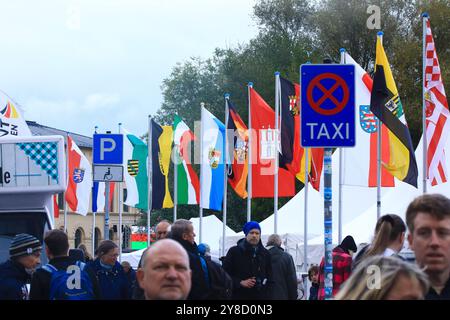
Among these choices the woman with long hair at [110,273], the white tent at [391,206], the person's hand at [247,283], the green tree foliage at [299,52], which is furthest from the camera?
the green tree foliage at [299,52]

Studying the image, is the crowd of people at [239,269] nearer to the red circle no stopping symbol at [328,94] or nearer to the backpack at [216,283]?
the backpack at [216,283]

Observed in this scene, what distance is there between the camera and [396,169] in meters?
21.5

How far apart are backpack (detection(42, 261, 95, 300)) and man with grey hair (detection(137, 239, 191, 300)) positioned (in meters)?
3.35

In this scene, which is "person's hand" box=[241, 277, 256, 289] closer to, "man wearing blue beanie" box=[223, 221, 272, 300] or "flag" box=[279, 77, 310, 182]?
"man wearing blue beanie" box=[223, 221, 272, 300]

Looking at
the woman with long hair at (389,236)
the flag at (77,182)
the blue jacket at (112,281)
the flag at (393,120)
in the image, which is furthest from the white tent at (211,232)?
the woman with long hair at (389,236)

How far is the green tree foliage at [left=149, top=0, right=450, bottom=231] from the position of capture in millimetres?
48562

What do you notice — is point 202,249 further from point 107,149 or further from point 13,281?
point 107,149

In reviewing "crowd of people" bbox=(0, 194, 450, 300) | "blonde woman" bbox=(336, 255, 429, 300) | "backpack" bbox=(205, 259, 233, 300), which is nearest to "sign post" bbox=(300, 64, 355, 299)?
"crowd of people" bbox=(0, 194, 450, 300)

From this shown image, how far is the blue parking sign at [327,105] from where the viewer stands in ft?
33.1

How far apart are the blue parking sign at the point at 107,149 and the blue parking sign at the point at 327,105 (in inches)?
367

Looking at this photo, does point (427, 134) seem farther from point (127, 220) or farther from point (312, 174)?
point (127, 220)

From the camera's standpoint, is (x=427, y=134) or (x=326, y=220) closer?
(x=326, y=220)
